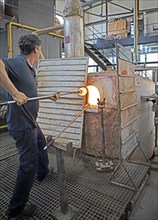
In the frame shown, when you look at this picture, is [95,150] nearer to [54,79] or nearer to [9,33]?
[54,79]

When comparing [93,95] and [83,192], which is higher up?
[93,95]

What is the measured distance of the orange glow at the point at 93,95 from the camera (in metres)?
2.42

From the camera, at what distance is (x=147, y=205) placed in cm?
184

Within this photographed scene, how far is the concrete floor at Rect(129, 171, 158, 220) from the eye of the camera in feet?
5.61

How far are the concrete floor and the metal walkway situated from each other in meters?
0.10

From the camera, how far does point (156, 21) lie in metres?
9.95

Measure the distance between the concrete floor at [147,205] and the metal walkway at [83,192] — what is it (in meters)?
0.10

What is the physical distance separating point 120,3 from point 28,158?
1145 cm

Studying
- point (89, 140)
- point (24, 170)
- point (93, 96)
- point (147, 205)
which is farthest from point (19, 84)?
point (147, 205)

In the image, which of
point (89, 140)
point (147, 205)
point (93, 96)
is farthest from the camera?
point (89, 140)

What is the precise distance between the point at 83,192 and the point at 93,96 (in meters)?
1.12

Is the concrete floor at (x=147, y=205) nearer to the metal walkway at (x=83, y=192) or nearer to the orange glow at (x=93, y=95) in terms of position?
the metal walkway at (x=83, y=192)

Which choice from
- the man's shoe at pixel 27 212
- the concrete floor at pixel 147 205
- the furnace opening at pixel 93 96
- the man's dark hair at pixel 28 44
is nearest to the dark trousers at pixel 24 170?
the man's shoe at pixel 27 212

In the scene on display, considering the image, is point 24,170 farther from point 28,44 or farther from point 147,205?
point 147,205
